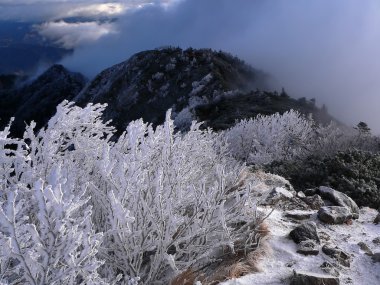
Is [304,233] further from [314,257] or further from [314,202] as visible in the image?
[314,202]

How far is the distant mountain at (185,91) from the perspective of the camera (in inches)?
1699

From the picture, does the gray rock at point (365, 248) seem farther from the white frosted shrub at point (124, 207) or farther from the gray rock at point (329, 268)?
the white frosted shrub at point (124, 207)

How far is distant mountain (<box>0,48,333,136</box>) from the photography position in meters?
43.2

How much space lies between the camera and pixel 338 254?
4.98 meters

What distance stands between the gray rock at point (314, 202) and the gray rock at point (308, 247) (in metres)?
1.76

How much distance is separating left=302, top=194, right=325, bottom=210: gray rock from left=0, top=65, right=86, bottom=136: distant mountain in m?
101

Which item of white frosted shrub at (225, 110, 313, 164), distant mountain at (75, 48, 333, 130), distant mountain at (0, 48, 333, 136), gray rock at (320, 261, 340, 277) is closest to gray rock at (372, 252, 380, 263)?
gray rock at (320, 261, 340, 277)

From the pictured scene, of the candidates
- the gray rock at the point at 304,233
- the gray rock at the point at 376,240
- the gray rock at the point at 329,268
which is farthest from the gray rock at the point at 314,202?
the gray rock at the point at 329,268

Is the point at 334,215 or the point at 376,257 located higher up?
the point at 334,215

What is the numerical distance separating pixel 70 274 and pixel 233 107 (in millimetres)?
39540

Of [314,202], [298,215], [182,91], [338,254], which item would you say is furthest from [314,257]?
[182,91]

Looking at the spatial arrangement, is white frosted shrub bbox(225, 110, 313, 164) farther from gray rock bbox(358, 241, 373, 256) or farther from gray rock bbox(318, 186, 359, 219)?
gray rock bbox(358, 241, 373, 256)

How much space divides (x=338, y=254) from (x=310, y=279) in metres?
0.92

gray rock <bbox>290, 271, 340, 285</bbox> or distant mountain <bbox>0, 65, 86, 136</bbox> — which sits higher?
gray rock <bbox>290, 271, 340, 285</bbox>
